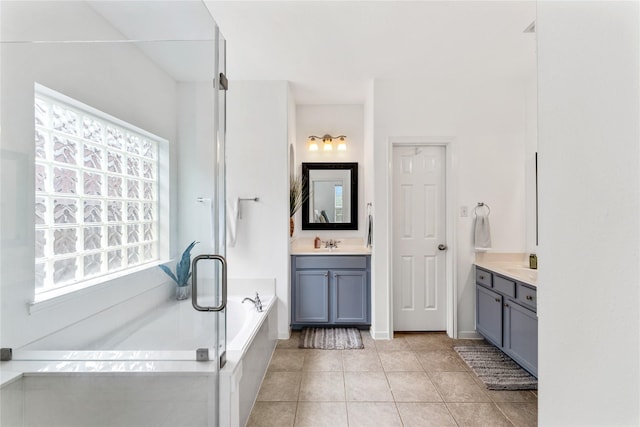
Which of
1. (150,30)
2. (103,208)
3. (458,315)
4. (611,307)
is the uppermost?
(150,30)

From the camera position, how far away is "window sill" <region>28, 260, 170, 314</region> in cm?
129

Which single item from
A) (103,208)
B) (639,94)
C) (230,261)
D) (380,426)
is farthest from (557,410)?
(230,261)

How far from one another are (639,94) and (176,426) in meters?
1.93

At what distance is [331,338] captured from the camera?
10.0ft

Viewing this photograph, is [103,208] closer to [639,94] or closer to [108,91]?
[108,91]

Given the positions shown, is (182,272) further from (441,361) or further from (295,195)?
(441,361)

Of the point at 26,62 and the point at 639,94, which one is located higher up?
the point at 26,62

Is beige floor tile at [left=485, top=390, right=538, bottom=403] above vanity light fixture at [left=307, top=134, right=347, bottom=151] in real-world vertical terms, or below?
below

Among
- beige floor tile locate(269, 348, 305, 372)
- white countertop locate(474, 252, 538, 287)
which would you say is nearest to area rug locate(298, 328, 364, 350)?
beige floor tile locate(269, 348, 305, 372)

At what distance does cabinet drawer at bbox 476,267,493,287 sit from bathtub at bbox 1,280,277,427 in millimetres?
2351

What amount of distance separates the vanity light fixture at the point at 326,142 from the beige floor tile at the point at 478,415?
2814 mm

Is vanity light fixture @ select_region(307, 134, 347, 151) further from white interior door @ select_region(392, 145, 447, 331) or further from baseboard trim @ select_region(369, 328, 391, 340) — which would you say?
baseboard trim @ select_region(369, 328, 391, 340)

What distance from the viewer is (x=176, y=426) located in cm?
144

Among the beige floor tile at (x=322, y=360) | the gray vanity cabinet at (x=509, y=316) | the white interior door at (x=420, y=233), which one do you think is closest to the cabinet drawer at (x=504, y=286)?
the gray vanity cabinet at (x=509, y=316)
